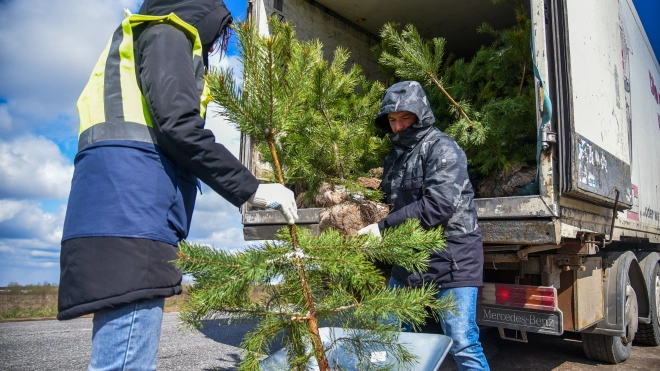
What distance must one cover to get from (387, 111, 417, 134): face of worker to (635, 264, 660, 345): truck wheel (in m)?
3.44

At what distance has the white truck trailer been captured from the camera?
258cm

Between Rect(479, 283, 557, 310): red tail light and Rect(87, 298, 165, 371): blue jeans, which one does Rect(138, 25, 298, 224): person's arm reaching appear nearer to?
Rect(87, 298, 165, 371): blue jeans

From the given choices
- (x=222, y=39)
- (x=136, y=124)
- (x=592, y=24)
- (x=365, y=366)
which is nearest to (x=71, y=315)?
(x=136, y=124)

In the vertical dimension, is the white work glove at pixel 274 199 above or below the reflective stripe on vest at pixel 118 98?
below

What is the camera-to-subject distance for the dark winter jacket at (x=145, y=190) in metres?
1.25

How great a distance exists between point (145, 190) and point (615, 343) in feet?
12.7

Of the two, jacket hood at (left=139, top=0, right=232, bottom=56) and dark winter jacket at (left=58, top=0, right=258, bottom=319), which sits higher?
jacket hood at (left=139, top=0, right=232, bottom=56)

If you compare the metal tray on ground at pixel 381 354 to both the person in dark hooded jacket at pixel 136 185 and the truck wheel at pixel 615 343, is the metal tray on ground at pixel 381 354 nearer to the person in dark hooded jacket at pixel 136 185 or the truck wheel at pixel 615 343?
the person in dark hooded jacket at pixel 136 185

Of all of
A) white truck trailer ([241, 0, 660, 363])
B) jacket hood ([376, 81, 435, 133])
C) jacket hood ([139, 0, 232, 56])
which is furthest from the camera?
white truck trailer ([241, 0, 660, 363])

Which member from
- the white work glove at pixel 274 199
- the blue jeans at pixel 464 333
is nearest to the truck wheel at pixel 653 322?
the blue jeans at pixel 464 333

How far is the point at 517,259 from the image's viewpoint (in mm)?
2893

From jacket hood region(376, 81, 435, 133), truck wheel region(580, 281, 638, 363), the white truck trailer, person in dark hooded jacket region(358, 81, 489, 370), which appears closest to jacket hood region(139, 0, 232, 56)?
person in dark hooded jacket region(358, 81, 489, 370)

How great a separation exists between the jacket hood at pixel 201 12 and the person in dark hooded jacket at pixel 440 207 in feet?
3.18

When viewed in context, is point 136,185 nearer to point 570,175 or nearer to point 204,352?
point 570,175
